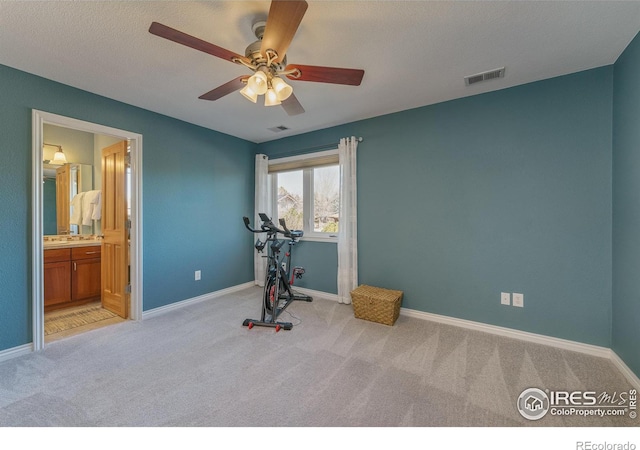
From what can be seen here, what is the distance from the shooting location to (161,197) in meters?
3.21

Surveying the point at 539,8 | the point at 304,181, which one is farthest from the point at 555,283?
the point at 304,181

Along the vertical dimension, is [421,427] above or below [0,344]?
below

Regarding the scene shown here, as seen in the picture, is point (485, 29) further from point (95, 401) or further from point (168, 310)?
point (168, 310)

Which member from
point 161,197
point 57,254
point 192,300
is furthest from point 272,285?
point 57,254

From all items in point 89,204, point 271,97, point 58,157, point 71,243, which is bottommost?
point 71,243

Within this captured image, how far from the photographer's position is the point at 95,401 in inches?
66.0

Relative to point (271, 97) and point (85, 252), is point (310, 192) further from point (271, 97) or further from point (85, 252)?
point (85, 252)

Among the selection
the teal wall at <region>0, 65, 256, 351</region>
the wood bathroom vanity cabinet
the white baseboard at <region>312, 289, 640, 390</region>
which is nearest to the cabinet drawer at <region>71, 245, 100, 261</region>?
the wood bathroom vanity cabinet

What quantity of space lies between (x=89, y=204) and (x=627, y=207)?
5897 mm

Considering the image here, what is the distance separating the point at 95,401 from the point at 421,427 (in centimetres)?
203

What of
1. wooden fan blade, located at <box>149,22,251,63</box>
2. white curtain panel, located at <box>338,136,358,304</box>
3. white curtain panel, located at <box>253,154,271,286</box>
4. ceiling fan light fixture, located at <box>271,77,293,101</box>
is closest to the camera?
wooden fan blade, located at <box>149,22,251,63</box>
